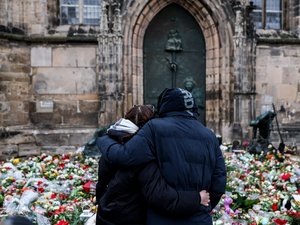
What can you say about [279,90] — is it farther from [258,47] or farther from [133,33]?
[133,33]

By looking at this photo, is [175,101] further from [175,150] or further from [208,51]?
[208,51]

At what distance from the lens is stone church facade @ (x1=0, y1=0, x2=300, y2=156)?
36.6 feet

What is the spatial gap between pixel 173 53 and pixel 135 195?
31.9 ft

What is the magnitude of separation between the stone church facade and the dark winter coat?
26.6ft

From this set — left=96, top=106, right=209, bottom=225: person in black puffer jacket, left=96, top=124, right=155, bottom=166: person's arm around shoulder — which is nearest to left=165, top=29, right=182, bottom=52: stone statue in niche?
left=96, top=106, right=209, bottom=225: person in black puffer jacket

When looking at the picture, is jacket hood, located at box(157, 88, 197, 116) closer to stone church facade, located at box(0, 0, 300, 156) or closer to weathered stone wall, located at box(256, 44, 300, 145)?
stone church facade, located at box(0, 0, 300, 156)

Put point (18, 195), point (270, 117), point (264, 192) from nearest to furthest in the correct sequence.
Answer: point (18, 195) < point (264, 192) < point (270, 117)

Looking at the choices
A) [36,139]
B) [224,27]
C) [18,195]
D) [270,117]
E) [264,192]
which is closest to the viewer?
[18,195]

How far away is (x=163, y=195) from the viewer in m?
2.75

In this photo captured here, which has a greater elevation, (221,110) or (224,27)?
(224,27)

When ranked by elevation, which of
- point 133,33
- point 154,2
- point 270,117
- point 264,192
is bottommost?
point 264,192

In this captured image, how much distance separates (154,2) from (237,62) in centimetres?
271

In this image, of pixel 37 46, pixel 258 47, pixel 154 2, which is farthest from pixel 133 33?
pixel 258 47

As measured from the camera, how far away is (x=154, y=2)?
11820 mm
